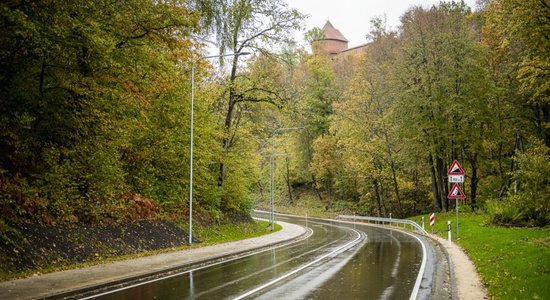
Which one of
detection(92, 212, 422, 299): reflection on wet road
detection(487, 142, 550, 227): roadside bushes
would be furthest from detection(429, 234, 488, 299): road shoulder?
detection(487, 142, 550, 227): roadside bushes

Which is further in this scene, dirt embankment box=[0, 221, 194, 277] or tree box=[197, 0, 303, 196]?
tree box=[197, 0, 303, 196]

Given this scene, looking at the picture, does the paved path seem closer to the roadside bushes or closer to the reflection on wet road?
the reflection on wet road

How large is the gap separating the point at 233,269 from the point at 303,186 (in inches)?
2161

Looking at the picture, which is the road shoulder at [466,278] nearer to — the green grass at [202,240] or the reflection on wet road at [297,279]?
the reflection on wet road at [297,279]

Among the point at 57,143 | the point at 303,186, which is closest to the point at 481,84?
the point at 57,143

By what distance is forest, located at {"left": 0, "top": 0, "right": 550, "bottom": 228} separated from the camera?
1373 cm

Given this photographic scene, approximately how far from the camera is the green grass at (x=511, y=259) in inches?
369

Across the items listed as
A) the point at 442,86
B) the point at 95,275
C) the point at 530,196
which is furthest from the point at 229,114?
the point at 95,275

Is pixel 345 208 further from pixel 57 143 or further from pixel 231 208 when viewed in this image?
pixel 57 143

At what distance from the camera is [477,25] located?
41719mm

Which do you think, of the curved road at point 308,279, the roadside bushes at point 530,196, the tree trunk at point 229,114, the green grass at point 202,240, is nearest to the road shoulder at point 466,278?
the curved road at point 308,279

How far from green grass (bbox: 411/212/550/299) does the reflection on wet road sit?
1.95 metres

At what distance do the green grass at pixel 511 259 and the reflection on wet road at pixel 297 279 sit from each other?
195 centimetres

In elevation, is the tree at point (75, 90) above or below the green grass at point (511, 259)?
above
